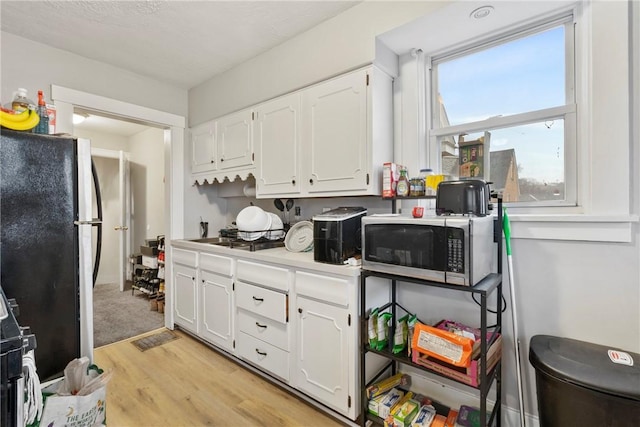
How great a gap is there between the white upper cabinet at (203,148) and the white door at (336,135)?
3.94 feet

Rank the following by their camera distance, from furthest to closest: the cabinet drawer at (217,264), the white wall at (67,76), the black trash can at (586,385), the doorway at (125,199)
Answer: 1. the doorway at (125,199)
2. the cabinet drawer at (217,264)
3. the white wall at (67,76)
4. the black trash can at (586,385)

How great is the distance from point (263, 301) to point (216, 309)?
629 mm

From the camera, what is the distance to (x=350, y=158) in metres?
1.92

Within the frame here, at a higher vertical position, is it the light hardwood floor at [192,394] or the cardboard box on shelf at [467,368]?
the cardboard box on shelf at [467,368]

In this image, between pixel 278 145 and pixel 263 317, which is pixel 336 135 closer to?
pixel 278 145

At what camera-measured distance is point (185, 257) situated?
2.83 m

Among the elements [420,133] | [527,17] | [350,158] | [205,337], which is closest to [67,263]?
[205,337]

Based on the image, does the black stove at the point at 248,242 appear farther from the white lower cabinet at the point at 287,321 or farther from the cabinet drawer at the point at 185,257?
the cabinet drawer at the point at 185,257

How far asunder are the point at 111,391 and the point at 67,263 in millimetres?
1071

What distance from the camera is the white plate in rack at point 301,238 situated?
2.20 meters

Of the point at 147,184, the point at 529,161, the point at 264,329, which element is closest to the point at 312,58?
the point at 529,161

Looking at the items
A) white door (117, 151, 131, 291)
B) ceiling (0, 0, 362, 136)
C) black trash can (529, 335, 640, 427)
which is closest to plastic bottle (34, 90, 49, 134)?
ceiling (0, 0, 362, 136)

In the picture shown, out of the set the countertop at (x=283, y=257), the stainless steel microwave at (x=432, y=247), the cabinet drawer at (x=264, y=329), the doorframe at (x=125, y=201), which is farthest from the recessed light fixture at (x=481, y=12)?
the doorframe at (x=125, y=201)

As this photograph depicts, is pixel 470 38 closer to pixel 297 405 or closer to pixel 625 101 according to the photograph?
pixel 625 101
